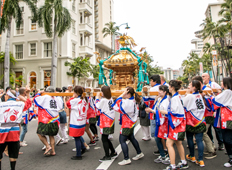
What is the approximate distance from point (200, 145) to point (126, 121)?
171 centimetres

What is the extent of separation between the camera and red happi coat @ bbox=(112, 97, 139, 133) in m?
4.48

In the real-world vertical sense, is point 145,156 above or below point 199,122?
below

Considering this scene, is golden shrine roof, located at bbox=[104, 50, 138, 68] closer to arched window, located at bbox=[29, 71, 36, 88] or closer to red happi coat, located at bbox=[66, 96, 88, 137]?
red happi coat, located at bbox=[66, 96, 88, 137]

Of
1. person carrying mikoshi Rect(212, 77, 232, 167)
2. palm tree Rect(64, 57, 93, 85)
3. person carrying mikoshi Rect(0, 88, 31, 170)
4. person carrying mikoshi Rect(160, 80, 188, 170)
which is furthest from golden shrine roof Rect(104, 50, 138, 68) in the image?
palm tree Rect(64, 57, 93, 85)

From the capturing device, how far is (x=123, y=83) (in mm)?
8805

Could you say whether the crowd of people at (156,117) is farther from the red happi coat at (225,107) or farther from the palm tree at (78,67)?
the palm tree at (78,67)

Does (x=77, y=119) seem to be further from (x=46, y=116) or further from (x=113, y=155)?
(x=113, y=155)

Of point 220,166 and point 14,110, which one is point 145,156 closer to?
point 220,166

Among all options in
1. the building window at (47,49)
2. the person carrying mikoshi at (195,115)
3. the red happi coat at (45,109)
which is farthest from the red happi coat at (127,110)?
the building window at (47,49)

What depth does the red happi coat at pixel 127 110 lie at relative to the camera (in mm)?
4484

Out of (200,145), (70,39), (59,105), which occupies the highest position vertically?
(70,39)

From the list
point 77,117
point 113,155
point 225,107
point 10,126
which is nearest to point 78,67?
point 77,117

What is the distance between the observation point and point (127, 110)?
4.49 meters

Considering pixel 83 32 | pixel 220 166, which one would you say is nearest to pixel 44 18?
pixel 83 32
